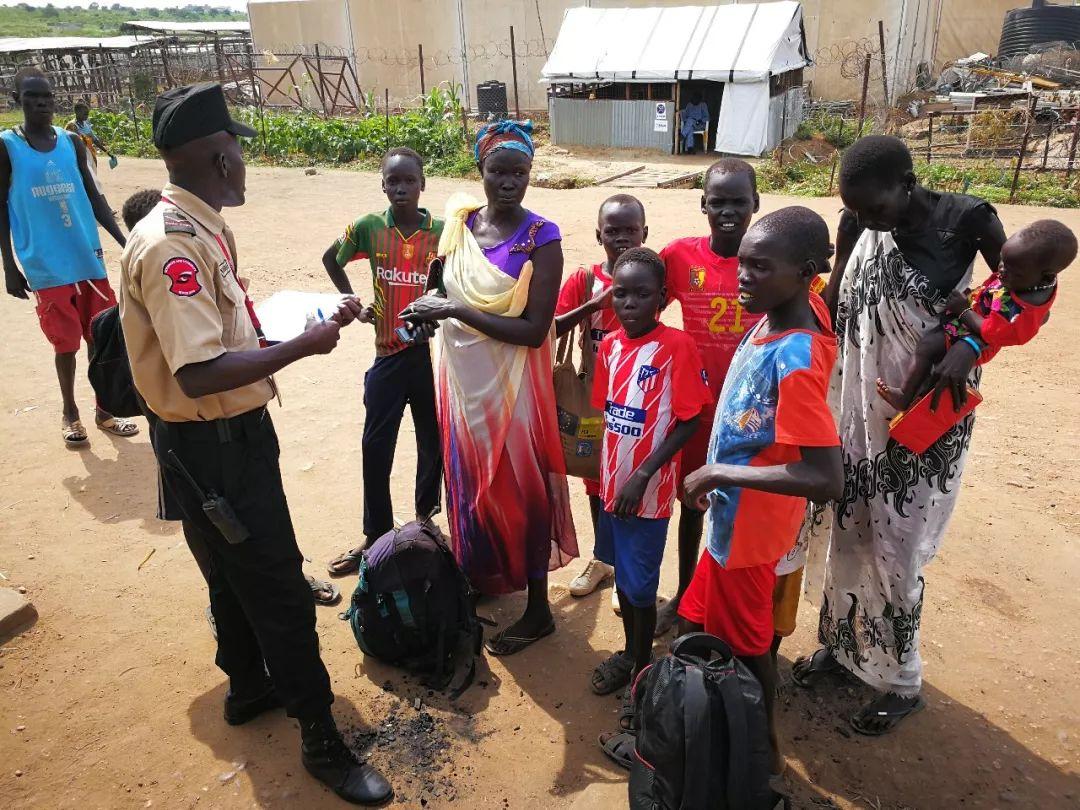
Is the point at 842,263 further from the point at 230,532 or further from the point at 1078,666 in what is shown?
the point at 230,532

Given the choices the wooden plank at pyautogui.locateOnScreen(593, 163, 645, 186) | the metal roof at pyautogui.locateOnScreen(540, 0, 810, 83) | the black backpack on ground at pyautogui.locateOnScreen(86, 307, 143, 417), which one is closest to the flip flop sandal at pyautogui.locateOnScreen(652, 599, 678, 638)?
the black backpack on ground at pyautogui.locateOnScreen(86, 307, 143, 417)

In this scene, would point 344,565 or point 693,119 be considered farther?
point 693,119

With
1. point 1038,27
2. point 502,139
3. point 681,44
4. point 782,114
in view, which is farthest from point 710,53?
point 502,139

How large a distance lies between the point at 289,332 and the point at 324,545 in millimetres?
1928

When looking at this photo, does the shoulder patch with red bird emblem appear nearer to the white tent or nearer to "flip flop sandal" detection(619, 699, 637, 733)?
"flip flop sandal" detection(619, 699, 637, 733)

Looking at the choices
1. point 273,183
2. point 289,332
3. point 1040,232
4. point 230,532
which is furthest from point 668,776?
point 273,183

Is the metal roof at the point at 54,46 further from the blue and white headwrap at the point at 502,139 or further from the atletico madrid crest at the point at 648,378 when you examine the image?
the atletico madrid crest at the point at 648,378

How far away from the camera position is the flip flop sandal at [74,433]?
5.01 meters

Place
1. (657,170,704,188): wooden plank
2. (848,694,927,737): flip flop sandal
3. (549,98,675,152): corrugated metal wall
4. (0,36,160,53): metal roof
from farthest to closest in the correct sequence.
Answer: (0,36,160,53): metal roof < (549,98,675,152): corrugated metal wall < (657,170,704,188): wooden plank < (848,694,927,737): flip flop sandal

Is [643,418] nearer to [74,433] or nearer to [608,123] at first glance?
[74,433]

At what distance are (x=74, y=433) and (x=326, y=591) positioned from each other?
261 centimetres

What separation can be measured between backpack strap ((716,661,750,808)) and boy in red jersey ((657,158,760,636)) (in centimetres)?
78

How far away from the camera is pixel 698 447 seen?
2938 mm

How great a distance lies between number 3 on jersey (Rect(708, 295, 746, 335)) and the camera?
9.19ft
